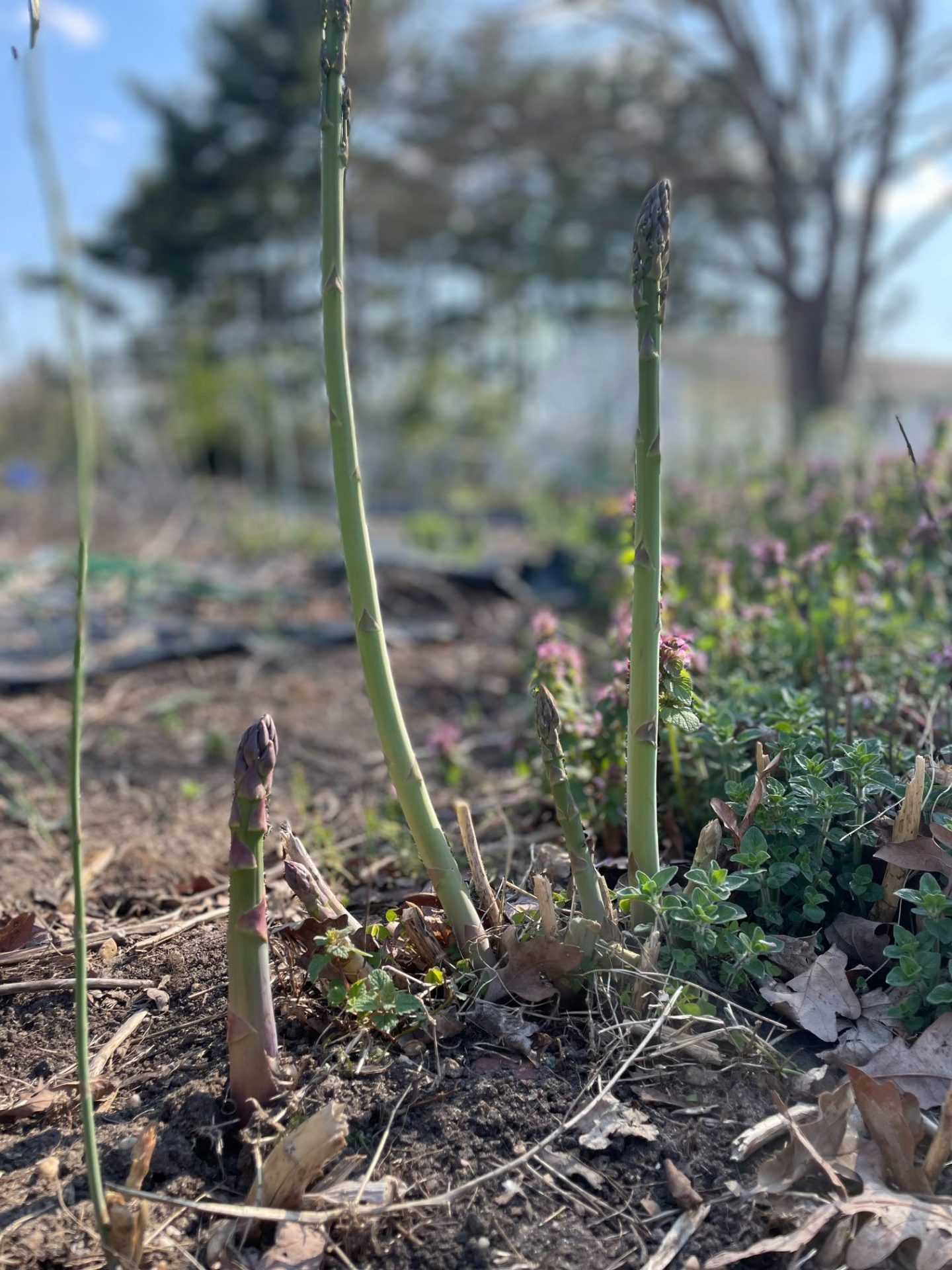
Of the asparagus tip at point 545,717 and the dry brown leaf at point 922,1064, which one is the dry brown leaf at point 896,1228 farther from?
the asparagus tip at point 545,717

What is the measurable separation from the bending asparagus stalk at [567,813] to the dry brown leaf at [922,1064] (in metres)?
0.42

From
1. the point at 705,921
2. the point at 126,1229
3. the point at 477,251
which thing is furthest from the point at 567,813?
the point at 477,251

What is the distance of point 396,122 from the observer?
20453 millimetres

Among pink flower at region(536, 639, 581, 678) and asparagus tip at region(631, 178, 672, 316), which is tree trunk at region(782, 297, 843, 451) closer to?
pink flower at region(536, 639, 581, 678)

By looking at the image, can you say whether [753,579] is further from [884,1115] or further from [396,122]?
[396,122]

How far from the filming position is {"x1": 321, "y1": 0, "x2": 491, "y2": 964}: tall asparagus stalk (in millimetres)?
1342

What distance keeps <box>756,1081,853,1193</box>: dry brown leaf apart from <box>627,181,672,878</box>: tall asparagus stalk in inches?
15.8

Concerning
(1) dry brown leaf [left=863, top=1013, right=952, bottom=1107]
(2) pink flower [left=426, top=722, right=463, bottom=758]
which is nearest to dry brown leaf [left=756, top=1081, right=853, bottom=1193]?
(1) dry brown leaf [left=863, top=1013, right=952, bottom=1107]

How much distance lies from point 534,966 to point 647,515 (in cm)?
66

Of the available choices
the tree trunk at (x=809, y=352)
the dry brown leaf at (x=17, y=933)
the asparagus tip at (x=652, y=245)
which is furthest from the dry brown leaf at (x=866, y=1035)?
the tree trunk at (x=809, y=352)

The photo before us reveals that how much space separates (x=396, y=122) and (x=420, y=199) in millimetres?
1883

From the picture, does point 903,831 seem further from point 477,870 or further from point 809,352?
point 809,352

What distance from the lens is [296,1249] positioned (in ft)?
3.77

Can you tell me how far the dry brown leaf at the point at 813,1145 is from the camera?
1.20 metres
